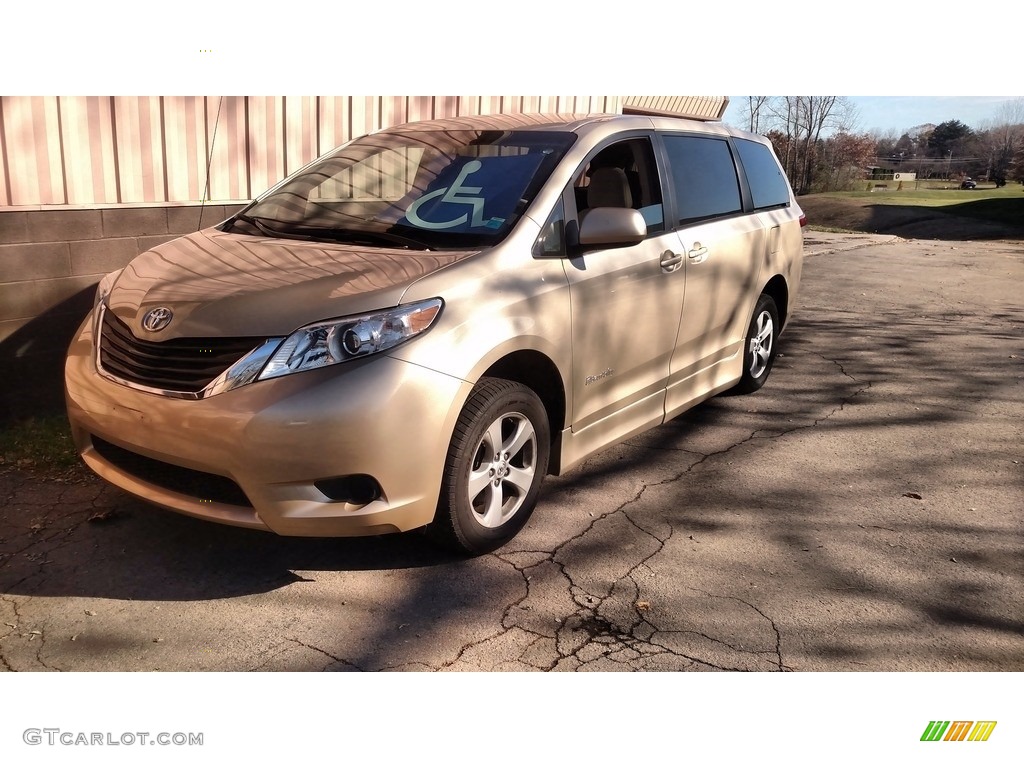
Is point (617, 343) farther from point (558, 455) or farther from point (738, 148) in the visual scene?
point (738, 148)

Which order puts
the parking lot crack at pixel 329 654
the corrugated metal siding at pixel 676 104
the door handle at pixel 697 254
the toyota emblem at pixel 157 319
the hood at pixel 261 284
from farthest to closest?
the corrugated metal siding at pixel 676 104, the door handle at pixel 697 254, the toyota emblem at pixel 157 319, the hood at pixel 261 284, the parking lot crack at pixel 329 654

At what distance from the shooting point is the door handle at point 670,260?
14.7 ft

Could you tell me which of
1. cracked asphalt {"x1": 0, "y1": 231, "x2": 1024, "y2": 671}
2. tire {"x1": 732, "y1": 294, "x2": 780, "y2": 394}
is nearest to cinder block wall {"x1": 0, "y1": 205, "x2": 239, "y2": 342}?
cracked asphalt {"x1": 0, "y1": 231, "x2": 1024, "y2": 671}

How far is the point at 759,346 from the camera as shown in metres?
6.06

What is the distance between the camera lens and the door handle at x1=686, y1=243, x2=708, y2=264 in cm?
472

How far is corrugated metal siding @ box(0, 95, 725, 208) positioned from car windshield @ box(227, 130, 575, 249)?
61.5 inches

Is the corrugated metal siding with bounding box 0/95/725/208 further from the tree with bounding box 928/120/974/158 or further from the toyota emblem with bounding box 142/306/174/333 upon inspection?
the tree with bounding box 928/120/974/158

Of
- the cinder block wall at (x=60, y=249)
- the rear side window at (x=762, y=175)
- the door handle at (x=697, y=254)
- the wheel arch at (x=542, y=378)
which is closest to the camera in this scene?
the wheel arch at (x=542, y=378)

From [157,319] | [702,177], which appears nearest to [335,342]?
[157,319]

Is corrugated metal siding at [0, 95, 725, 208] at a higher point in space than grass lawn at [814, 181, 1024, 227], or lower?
higher

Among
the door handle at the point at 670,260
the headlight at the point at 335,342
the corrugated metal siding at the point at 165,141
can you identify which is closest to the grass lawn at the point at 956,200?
the corrugated metal siding at the point at 165,141

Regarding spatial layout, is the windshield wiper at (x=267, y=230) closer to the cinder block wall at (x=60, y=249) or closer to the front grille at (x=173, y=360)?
the front grille at (x=173, y=360)

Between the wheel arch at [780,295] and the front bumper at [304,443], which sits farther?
the wheel arch at [780,295]

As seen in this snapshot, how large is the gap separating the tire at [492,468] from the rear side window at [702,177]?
1.70 m
